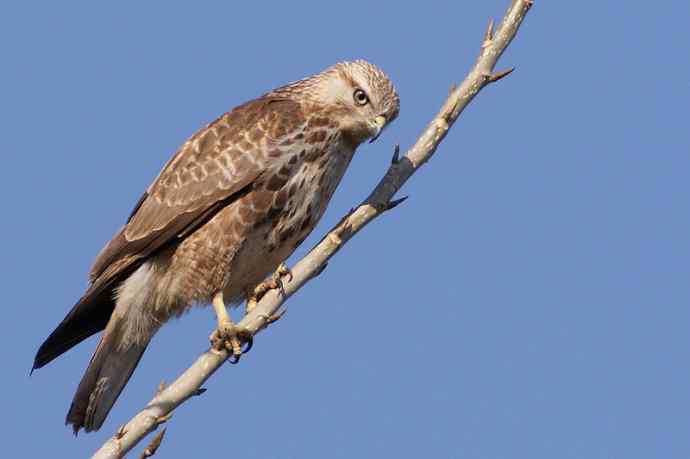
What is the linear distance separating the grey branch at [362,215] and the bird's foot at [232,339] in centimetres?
38

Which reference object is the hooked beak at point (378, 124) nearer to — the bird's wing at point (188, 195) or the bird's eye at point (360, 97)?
the bird's eye at point (360, 97)

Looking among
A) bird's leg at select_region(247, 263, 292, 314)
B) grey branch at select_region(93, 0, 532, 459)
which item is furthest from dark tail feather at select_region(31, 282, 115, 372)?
grey branch at select_region(93, 0, 532, 459)

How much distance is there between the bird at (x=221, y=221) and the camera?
5.82m

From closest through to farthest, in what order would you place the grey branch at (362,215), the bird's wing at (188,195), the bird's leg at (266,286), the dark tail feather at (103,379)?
the grey branch at (362,215) < the bird's leg at (266,286) < the dark tail feather at (103,379) < the bird's wing at (188,195)

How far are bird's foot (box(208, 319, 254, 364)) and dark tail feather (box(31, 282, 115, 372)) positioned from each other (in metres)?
0.98

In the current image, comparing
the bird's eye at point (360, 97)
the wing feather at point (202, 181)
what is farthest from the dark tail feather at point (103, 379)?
the bird's eye at point (360, 97)

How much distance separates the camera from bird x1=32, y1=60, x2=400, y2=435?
229 inches

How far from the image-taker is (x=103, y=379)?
19.5ft

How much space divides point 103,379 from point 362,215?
214cm

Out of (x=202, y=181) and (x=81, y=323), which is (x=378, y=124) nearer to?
(x=202, y=181)

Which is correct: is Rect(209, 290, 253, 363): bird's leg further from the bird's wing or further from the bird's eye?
the bird's eye

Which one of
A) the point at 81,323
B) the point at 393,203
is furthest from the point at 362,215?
the point at 81,323

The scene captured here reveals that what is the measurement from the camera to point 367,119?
6.01 m

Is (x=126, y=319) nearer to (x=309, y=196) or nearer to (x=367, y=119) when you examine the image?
(x=309, y=196)
